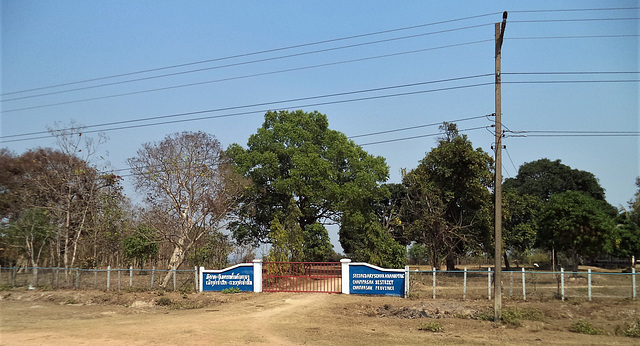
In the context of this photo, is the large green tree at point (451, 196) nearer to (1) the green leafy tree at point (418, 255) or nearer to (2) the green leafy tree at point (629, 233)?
(2) the green leafy tree at point (629, 233)

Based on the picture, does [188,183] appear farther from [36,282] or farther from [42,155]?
[42,155]

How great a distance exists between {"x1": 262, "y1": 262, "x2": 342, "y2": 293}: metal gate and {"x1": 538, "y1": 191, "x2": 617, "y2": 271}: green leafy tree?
1405cm

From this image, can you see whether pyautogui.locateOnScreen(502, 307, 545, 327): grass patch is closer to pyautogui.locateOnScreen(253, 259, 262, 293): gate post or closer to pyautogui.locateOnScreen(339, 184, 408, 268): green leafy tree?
pyautogui.locateOnScreen(339, 184, 408, 268): green leafy tree

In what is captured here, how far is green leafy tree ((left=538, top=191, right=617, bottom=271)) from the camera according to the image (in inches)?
1061

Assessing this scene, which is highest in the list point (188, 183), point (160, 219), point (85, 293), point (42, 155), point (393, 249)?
point (42, 155)

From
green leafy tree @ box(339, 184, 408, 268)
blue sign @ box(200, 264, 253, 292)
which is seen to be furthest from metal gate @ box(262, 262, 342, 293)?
green leafy tree @ box(339, 184, 408, 268)

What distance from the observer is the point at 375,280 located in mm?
20234

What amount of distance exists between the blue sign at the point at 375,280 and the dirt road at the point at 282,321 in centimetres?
63

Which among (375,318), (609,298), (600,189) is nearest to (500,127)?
(375,318)

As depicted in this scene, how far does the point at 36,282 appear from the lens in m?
25.9

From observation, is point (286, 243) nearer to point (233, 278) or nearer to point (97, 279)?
point (233, 278)

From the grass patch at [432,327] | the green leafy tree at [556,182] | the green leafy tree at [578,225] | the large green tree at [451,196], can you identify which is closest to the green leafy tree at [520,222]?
the large green tree at [451,196]

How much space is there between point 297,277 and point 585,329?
12224mm

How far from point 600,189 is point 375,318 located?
4210 cm
